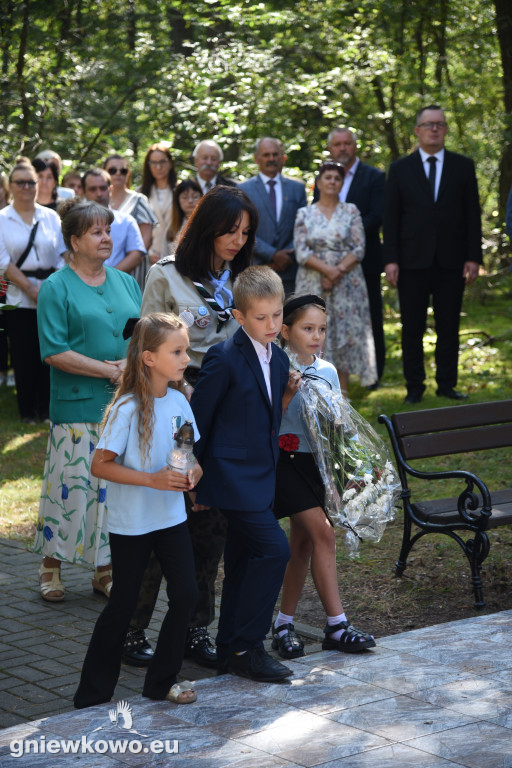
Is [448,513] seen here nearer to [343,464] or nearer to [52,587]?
[343,464]

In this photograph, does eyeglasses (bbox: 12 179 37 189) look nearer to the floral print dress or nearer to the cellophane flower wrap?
the floral print dress

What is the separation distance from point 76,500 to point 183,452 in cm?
203

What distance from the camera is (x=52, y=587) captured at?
615cm

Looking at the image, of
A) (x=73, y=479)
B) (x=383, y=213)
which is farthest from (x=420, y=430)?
(x=383, y=213)

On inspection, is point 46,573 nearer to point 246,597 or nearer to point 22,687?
point 22,687

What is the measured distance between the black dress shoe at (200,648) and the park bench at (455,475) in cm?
157

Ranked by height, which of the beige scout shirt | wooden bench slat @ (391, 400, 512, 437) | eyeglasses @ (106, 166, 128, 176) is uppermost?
eyeglasses @ (106, 166, 128, 176)

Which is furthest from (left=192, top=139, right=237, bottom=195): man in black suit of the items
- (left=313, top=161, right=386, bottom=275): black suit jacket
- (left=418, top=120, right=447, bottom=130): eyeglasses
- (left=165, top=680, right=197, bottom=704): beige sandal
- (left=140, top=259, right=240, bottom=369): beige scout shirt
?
(left=165, top=680, right=197, bottom=704): beige sandal

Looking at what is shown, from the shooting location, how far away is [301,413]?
4.93m

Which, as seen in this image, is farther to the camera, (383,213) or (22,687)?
(383,213)

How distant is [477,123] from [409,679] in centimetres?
1796

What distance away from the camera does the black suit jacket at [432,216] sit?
10680mm

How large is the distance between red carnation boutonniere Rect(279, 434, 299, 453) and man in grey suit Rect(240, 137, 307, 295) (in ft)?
19.1

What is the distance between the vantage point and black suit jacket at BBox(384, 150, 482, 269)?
10.7 metres
